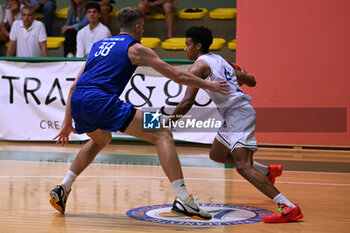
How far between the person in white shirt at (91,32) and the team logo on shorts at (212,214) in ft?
21.0

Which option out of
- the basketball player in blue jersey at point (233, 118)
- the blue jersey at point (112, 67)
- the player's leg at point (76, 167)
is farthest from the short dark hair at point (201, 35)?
the player's leg at point (76, 167)

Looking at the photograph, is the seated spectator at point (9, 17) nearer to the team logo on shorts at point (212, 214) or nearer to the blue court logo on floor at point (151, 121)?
the team logo on shorts at point (212, 214)

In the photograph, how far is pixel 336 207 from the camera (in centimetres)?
562

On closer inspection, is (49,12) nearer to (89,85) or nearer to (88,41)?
(88,41)

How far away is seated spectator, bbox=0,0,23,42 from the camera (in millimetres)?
12523

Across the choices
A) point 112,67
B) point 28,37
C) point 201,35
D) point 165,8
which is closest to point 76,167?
point 112,67

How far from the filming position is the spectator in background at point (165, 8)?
12141 mm

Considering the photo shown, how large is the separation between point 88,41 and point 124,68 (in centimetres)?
667

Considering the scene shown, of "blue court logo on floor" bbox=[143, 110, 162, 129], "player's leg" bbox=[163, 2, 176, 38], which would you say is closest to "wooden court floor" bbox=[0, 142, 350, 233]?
"blue court logo on floor" bbox=[143, 110, 162, 129]

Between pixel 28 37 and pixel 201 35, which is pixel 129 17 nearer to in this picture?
pixel 201 35

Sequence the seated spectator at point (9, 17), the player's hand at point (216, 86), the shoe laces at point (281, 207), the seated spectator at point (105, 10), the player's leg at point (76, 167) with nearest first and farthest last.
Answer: the player's hand at point (216, 86)
the shoe laces at point (281, 207)
the player's leg at point (76, 167)
the seated spectator at point (105, 10)
the seated spectator at point (9, 17)

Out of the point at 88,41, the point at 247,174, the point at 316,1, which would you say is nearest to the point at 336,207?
the point at 247,174

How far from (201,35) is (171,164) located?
142 cm

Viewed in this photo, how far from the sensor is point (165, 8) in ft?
39.9
